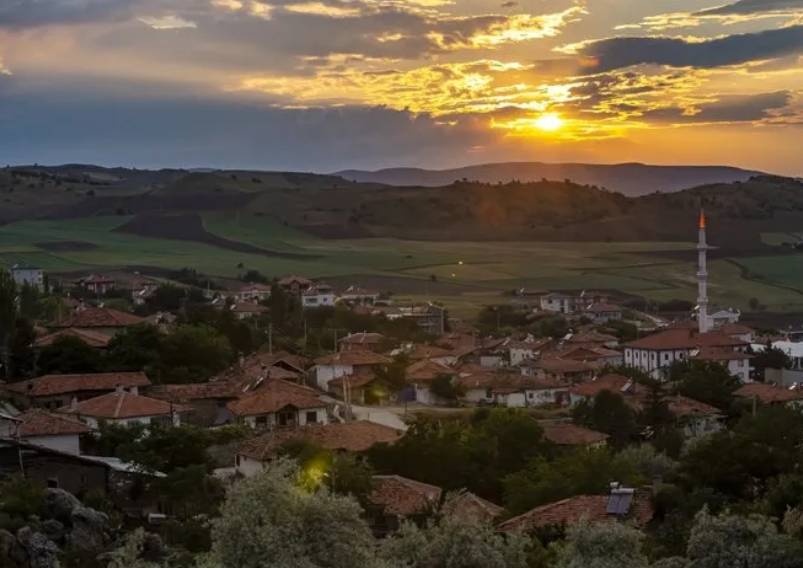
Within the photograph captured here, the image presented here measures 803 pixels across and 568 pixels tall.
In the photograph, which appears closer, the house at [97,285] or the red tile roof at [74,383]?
the red tile roof at [74,383]

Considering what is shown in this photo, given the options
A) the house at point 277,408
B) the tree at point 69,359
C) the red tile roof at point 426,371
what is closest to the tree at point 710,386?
the red tile roof at point 426,371

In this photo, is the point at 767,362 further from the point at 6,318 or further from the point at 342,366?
the point at 6,318

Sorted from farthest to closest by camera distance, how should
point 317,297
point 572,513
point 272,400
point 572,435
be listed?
point 317,297 < point 272,400 < point 572,435 < point 572,513

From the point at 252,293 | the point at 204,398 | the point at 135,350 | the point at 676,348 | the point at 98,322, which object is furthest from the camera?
the point at 252,293

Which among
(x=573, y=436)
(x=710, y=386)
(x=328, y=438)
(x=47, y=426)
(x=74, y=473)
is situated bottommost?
(x=710, y=386)

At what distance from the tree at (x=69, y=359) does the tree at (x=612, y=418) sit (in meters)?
18.2

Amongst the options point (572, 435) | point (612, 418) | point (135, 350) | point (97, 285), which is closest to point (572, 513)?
point (572, 435)

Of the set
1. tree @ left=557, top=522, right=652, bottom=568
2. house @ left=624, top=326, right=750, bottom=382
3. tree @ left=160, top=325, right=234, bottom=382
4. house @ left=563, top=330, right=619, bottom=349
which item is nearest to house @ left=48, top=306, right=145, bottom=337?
tree @ left=160, top=325, right=234, bottom=382

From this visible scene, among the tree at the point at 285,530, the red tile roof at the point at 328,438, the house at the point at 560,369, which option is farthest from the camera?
the house at the point at 560,369

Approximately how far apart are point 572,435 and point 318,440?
9095 millimetres

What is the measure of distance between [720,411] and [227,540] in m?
33.9

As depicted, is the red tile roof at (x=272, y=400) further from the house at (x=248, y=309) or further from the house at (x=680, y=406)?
the house at (x=248, y=309)

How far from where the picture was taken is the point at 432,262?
135 m

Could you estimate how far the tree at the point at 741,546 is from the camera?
15852 millimetres
